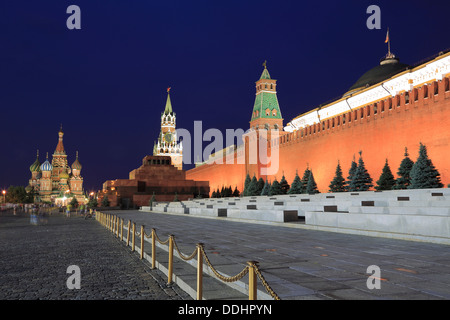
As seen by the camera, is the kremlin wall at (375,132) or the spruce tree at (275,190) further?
the spruce tree at (275,190)

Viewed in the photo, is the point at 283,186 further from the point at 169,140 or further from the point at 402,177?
the point at 169,140

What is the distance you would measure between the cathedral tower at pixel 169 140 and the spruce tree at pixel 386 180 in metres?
70.7

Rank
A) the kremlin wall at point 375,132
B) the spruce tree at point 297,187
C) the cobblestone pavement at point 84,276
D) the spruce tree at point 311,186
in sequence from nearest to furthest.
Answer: the cobblestone pavement at point 84,276 → the kremlin wall at point 375,132 → the spruce tree at point 311,186 → the spruce tree at point 297,187

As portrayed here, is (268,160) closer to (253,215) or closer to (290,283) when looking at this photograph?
(253,215)

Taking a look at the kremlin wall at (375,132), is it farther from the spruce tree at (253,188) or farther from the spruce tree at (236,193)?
the spruce tree at (253,188)

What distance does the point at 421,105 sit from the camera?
16125 mm

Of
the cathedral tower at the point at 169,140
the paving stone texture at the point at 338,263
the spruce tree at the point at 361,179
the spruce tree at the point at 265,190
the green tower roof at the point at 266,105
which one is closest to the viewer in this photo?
the paving stone texture at the point at 338,263

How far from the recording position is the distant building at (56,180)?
8575 cm

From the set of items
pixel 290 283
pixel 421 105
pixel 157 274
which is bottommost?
pixel 157 274

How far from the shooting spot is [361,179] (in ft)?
58.6

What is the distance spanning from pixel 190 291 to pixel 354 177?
15.8 m

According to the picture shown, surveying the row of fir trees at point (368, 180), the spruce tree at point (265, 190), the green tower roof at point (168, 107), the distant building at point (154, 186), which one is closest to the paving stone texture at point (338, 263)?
the row of fir trees at point (368, 180)
